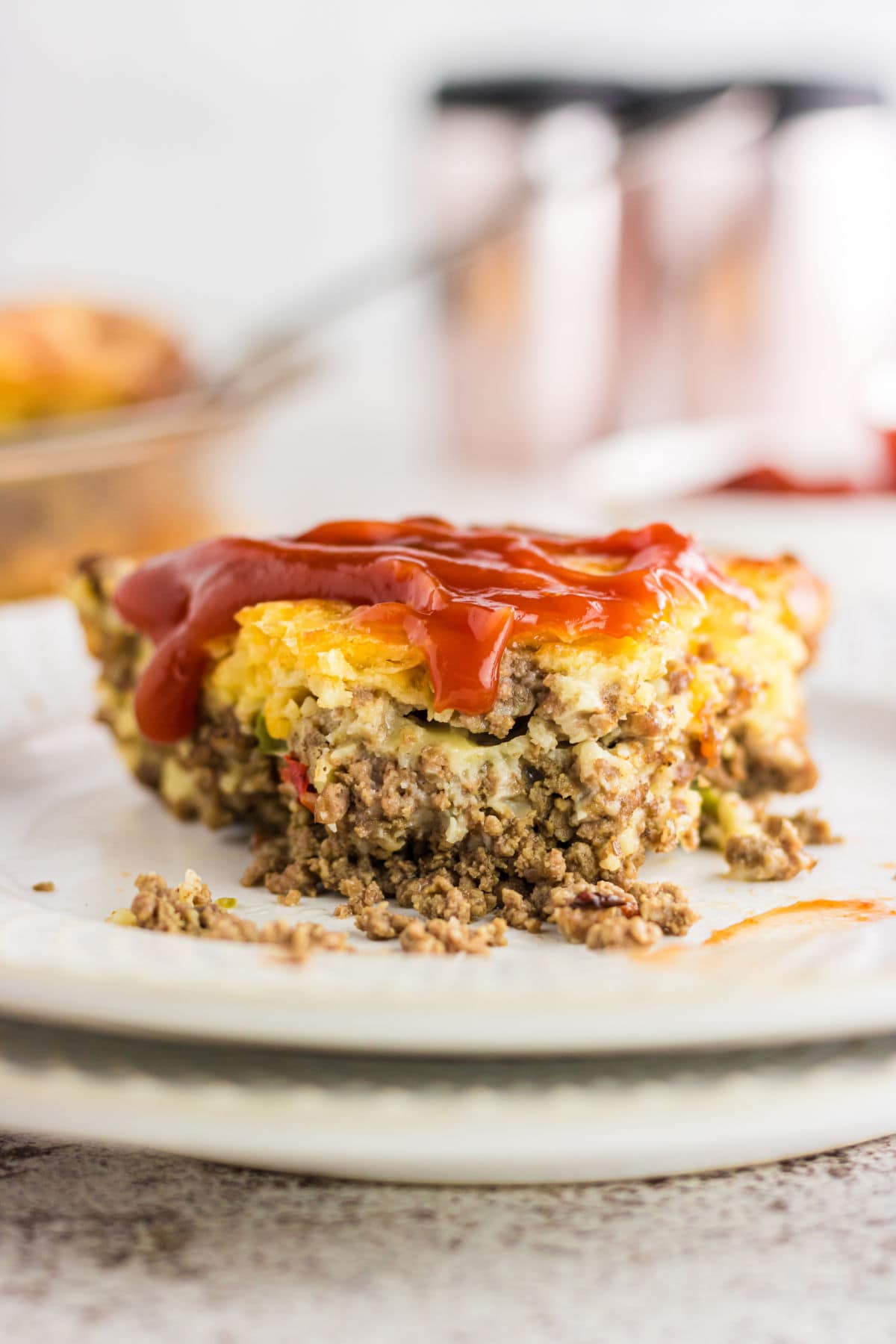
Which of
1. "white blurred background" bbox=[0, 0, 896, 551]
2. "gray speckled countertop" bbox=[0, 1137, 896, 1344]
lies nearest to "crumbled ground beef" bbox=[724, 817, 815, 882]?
"gray speckled countertop" bbox=[0, 1137, 896, 1344]

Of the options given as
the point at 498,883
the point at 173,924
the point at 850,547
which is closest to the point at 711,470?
the point at 850,547

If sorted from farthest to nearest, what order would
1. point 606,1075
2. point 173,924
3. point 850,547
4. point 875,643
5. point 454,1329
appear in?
point 850,547, point 875,643, point 173,924, point 606,1075, point 454,1329

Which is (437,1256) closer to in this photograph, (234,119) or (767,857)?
(767,857)

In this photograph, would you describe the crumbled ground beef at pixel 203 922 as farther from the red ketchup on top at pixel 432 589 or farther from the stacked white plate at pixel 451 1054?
the red ketchup on top at pixel 432 589

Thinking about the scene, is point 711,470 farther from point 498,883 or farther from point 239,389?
point 498,883

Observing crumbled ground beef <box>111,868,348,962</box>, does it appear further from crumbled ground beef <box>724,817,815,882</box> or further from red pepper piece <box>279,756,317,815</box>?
crumbled ground beef <box>724,817,815,882</box>

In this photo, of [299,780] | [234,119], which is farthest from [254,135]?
[299,780]

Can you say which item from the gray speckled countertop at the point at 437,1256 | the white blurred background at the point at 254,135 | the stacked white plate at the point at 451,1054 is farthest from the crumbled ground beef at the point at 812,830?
the white blurred background at the point at 254,135

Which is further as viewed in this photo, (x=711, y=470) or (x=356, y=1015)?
(x=711, y=470)
